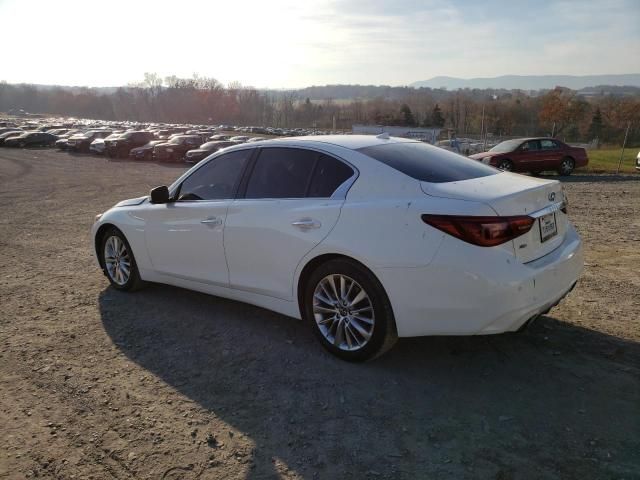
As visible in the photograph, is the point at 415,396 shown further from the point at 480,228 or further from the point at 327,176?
the point at 327,176

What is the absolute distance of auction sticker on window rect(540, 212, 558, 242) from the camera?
357 centimetres

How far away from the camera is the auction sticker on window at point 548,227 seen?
357 centimetres

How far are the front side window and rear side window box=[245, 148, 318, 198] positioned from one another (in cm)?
21

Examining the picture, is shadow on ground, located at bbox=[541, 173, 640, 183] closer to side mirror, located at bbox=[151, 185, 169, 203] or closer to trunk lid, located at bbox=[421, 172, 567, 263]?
trunk lid, located at bbox=[421, 172, 567, 263]

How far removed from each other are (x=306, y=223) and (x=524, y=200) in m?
1.53

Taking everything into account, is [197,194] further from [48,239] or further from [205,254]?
[48,239]

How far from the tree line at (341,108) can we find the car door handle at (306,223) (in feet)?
190

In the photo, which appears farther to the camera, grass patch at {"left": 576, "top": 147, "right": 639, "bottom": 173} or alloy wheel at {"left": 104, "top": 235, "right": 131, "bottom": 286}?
grass patch at {"left": 576, "top": 147, "right": 639, "bottom": 173}

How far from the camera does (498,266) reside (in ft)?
10.6

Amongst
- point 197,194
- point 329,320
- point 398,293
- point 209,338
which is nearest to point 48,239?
point 197,194

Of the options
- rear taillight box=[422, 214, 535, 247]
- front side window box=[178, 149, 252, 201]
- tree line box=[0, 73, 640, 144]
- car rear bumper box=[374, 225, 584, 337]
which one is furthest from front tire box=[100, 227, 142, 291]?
tree line box=[0, 73, 640, 144]

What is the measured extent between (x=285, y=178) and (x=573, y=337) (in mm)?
2658

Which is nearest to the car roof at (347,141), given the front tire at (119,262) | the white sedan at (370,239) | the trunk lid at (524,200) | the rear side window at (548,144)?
the white sedan at (370,239)

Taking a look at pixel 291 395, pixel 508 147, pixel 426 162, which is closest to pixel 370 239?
pixel 426 162
